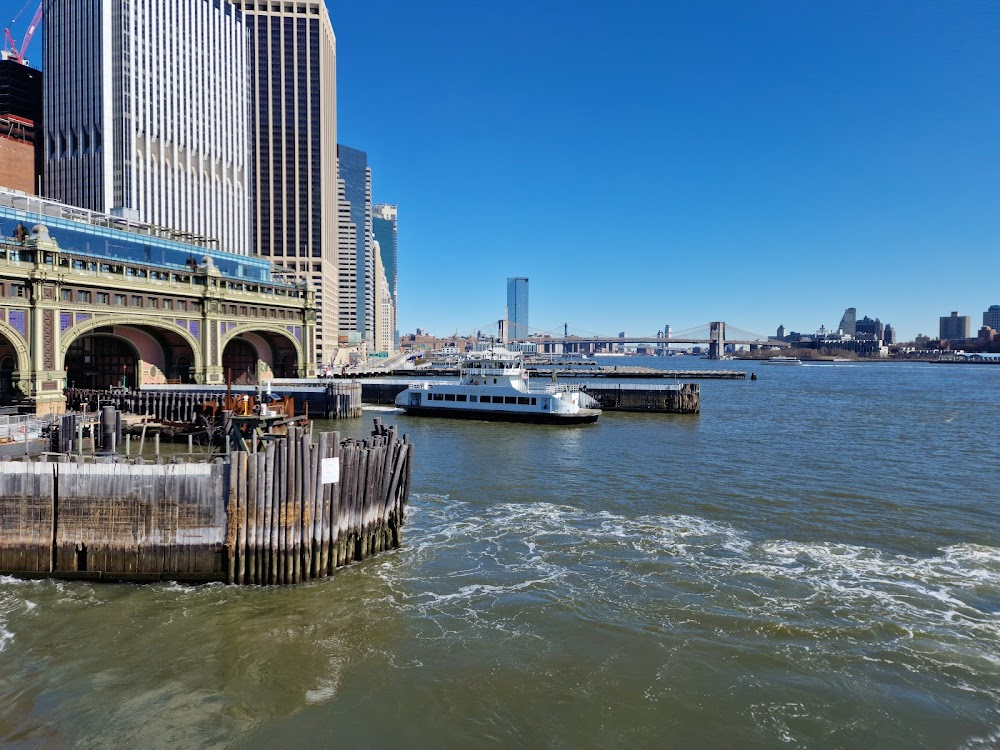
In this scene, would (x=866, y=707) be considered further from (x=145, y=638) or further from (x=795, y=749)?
(x=145, y=638)

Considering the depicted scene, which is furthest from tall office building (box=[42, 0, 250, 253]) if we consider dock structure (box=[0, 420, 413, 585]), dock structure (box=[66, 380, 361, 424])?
dock structure (box=[0, 420, 413, 585])

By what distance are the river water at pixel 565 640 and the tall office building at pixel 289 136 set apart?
16342cm

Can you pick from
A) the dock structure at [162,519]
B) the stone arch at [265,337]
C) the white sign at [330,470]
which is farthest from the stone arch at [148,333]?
the white sign at [330,470]

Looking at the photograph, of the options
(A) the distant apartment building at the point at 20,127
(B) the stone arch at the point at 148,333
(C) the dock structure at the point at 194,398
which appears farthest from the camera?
(A) the distant apartment building at the point at 20,127

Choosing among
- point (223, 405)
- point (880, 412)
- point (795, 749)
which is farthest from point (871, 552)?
point (880, 412)

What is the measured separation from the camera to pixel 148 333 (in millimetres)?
68812

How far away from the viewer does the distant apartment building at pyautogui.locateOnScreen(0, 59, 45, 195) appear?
4688 inches

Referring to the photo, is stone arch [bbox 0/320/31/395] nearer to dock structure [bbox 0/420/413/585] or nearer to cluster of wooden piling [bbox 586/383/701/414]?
dock structure [bbox 0/420/413/585]

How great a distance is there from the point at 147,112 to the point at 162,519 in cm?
13840

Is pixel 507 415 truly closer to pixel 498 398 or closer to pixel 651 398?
pixel 498 398

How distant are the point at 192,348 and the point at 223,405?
3004 centimetres

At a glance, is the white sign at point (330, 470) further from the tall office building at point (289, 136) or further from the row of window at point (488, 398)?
the tall office building at point (289, 136)

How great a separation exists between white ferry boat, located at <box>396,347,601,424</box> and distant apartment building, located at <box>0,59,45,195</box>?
106 m

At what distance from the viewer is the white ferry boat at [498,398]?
62.3 m
